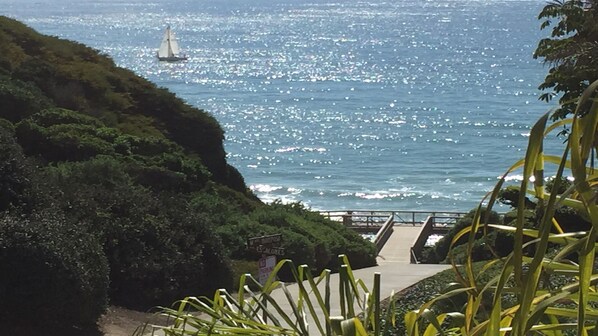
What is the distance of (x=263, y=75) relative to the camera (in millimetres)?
122750

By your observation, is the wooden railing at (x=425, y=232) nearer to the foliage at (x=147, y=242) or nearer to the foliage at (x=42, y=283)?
the foliage at (x=147, y=242)

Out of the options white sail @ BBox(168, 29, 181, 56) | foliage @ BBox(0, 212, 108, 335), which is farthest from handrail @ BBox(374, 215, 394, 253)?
white sail @ BBox(168, 29, 181, 56)

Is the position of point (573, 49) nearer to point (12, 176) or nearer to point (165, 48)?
point (12, 176)

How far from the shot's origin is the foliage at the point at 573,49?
49.9ft

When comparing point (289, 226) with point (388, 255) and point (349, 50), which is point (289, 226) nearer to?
point (388, 255)

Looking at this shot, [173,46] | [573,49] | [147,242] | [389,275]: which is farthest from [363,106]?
[147,242]

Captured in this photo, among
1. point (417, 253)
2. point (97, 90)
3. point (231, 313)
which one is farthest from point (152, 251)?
point (417, 253)

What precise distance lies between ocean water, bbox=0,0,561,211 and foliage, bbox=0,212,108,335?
3903cm

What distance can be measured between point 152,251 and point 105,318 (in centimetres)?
201

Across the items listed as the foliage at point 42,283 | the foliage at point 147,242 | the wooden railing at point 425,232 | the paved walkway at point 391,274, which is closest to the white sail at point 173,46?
the wooden railing at point 425,232

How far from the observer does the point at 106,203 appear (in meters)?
14.8

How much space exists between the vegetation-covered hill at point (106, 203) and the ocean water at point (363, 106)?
22.0 m

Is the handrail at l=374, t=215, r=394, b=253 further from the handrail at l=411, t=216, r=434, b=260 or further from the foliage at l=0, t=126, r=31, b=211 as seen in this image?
the foliage at l=0, t=126, r=31, b=211

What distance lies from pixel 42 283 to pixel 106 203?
436 centimetres
